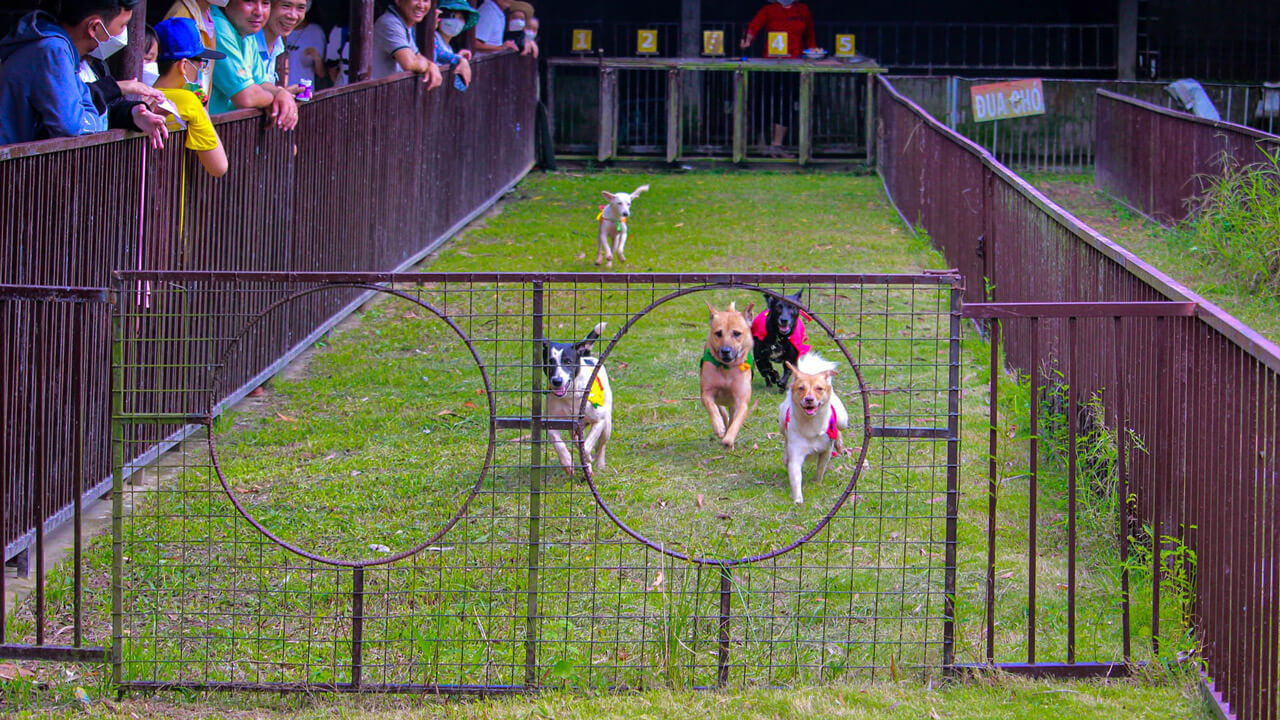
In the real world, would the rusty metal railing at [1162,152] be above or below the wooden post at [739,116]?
below

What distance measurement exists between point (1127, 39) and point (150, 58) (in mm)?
17282

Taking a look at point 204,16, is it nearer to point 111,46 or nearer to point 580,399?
point 111,46

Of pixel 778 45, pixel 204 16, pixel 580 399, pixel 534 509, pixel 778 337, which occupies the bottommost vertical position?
pixel 534 509

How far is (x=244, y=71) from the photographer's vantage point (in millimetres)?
8086

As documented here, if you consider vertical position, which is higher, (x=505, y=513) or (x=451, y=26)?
(x=451, y=26)

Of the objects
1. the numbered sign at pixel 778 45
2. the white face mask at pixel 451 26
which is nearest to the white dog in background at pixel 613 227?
the white face mask at pixel 451 26

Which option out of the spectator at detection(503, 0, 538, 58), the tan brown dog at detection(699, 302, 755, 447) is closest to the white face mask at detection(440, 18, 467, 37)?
the spectator at detection(503, 0, 538, 58)

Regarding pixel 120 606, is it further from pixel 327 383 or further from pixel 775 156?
pixel 775 156

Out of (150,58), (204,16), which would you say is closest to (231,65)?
(204,16)

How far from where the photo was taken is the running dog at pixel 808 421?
6328mm

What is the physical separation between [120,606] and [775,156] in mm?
16281

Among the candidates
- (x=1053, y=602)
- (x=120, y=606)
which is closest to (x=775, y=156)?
(x=1053, y=602)

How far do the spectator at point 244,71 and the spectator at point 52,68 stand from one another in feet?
5.67

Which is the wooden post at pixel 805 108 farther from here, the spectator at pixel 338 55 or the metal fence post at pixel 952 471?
the metal fence post at pixel 952 471
